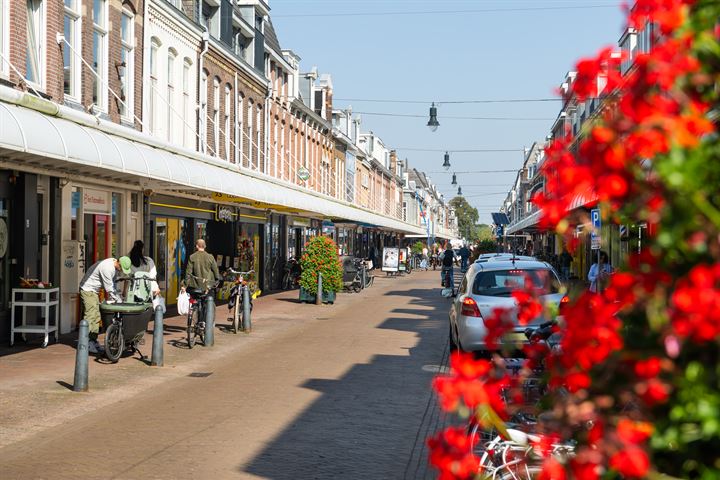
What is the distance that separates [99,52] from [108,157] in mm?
7032

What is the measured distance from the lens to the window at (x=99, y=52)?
778 inches

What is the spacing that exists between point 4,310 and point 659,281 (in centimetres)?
1473

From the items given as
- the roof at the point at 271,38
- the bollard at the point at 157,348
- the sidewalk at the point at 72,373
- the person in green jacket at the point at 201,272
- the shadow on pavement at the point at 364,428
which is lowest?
the shadow on pavement at the point at 364,428

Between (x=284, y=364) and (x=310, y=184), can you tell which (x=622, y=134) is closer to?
(x=284, y=364)

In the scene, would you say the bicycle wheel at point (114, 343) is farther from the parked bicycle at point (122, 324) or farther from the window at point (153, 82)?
the window at point (153, 82)

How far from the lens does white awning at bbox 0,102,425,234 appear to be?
11367 millimetres

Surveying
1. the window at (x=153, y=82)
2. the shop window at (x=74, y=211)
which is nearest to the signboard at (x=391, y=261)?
the window at (x=153, y=82)

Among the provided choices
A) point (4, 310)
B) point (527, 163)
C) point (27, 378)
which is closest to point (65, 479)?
point (27, 378)

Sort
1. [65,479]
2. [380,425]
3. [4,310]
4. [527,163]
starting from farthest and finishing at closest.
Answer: [527,163] < [4,310] < [380,425] < [65,479]

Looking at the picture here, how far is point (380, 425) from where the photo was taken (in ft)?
29.4

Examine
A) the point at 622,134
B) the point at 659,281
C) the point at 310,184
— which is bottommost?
the point at 659,281

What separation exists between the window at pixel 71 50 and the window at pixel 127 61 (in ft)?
8.74

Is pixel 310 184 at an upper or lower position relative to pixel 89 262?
upper

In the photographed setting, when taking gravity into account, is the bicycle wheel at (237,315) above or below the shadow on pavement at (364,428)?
above
